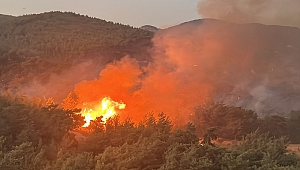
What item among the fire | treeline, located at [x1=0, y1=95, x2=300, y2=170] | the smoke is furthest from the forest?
the fire

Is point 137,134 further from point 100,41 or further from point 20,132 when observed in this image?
point 100,41

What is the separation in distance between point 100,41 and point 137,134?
3376cm

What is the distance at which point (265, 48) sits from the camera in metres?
37.7

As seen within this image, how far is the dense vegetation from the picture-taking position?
35.1m

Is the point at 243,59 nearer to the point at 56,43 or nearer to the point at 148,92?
the point at 148,92

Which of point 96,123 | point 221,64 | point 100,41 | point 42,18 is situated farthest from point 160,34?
point 96,123

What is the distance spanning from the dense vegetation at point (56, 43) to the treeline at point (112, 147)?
19.5m

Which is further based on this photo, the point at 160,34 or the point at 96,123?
the point at 160,34

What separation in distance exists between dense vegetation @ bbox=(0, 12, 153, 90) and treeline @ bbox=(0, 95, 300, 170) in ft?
63.9

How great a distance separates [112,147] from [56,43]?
35.5m

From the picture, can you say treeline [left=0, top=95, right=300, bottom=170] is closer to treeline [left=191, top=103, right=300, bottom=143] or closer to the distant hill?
treeline [left=191, top=103, right=300, bottom=143]

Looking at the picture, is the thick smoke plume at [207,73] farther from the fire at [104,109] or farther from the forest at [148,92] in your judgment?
the fire at [104,109]

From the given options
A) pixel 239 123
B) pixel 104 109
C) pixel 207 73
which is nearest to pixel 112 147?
pixel 104 109

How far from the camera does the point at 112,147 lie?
1042 cm
